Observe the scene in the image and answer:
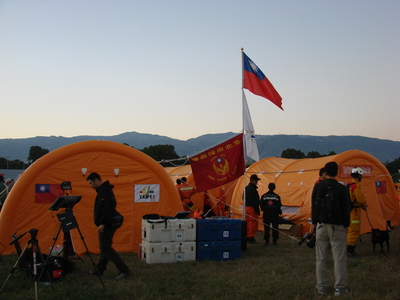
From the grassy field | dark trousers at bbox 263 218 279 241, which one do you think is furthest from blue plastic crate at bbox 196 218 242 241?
dark trousers at bbox 263 218 279 241

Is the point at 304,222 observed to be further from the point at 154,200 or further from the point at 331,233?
the point at 331,233

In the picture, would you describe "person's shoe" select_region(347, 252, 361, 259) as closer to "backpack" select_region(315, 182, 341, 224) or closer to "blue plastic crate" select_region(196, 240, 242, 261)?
"blue plastic crate" select_region(196, 240, 242, 261)

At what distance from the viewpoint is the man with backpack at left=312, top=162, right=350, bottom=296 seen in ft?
18.4

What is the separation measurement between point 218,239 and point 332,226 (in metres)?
3.23

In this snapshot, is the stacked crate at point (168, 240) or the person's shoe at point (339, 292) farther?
the stacked crate at point (168, 240)

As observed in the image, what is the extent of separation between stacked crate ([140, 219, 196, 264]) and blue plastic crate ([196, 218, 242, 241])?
18 centimetres

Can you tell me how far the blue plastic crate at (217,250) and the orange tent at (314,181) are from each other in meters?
3.66

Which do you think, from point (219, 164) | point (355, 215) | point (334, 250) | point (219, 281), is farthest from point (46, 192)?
point (355, 215)

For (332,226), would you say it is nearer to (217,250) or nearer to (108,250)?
(217,250)

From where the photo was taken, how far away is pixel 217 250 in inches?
326

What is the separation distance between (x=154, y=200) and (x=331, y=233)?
505 centimetres

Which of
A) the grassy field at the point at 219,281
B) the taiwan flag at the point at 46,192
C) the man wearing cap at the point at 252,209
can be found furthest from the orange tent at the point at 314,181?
the taiwan flag at the point at 46,192

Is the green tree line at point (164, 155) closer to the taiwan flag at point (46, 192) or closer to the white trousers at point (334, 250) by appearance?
the taiwan flag at point (46, 192)

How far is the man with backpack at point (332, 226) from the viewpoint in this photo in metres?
5.60
